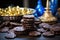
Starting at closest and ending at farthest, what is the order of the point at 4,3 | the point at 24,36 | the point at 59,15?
the point at 24,36 < the point at 59,15 < the point at 4,3

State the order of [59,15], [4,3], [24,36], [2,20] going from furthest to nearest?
[4,3] → [59,15] → [2,20] → [24,36]

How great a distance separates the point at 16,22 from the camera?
0.98 meters

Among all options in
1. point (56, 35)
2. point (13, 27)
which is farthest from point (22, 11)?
point (56, 35)

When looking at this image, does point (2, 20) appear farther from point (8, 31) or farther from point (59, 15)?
point (59, 15)

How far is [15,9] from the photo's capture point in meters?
1.05

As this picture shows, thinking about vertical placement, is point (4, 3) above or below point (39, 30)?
above

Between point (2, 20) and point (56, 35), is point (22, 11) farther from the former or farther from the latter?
point (56, 35)

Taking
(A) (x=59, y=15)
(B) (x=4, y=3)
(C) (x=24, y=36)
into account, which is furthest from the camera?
(B) (x=4, y=3)

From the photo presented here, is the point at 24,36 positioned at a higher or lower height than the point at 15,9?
lower

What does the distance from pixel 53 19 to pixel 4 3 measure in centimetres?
50

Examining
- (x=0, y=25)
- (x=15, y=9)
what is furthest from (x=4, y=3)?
(x=0, y=25)

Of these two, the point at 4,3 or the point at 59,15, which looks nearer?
the point at 59,15

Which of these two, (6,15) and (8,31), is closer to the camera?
(8,31)

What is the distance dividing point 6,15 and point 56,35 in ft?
0.96
